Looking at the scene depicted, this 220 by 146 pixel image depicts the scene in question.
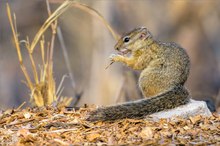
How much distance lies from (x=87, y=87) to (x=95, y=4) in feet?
6.35

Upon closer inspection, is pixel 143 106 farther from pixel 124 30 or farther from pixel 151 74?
pixel 124 30

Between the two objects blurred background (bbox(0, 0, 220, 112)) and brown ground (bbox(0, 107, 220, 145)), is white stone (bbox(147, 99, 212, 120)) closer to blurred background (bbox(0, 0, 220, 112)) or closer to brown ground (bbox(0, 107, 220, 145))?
brown ground (bbox(0, 107, 220, 145))

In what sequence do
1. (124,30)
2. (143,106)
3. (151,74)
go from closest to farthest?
(143,106), (151,74), (124,30)

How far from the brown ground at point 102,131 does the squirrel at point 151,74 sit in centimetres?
12

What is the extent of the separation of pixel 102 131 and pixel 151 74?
122cm

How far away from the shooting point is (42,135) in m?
5.01

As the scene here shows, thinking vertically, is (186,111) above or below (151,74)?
below

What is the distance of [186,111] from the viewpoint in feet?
18.5

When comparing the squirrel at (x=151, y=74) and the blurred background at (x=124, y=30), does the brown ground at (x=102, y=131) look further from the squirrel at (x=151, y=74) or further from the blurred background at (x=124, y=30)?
the blurred background at (x=124, y=30)

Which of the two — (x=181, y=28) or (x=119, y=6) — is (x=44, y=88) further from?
(x=181, y=28)

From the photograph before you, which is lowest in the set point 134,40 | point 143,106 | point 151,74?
point 143,106

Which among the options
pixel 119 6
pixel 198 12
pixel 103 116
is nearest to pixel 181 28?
pixel 198 12

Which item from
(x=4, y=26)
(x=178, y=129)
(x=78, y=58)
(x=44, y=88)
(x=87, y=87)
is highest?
(x=4, y=26)

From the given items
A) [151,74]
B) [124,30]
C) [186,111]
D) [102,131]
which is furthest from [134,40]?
[124,30]
